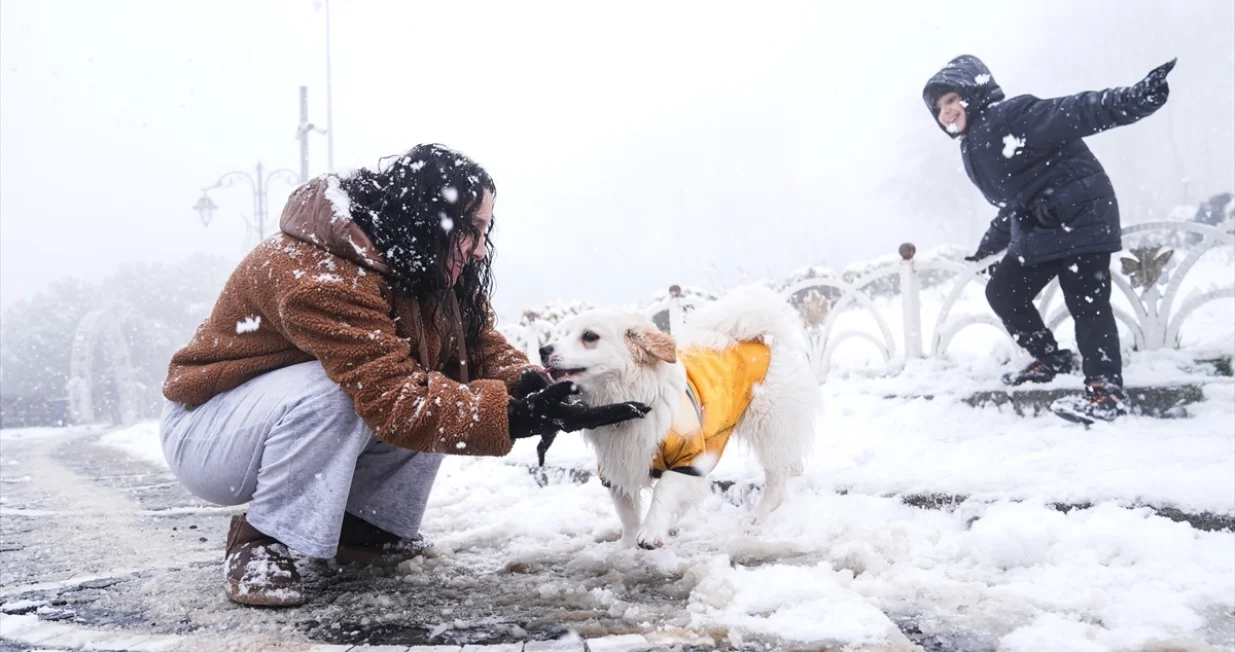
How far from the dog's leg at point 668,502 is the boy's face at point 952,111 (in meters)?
3.01

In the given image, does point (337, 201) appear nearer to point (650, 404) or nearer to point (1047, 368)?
point (650, 404)

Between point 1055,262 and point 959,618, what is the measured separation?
3.13m

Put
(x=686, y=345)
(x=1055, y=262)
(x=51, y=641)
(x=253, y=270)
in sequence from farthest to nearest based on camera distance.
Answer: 1. (x=1055, y=262)
2. (x=686, y=345)
3. (x=253, y=270)
4. (x=51, y=641)

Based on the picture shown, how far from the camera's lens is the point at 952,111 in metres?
4.39

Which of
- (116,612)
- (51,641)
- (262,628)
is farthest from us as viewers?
(116,612)

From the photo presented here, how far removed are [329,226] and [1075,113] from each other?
3.89 metres

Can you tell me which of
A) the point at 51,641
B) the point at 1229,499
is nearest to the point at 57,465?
the point at 51,641

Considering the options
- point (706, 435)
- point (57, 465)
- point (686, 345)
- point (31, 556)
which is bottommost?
point (57, 465)

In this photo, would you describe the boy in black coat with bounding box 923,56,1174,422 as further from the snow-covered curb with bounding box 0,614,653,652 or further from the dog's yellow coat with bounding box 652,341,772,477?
the snow-covered curb with bounding box 0,614,653,652

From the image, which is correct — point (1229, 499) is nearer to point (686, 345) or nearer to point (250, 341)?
point (686, 345)

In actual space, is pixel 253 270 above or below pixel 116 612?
above

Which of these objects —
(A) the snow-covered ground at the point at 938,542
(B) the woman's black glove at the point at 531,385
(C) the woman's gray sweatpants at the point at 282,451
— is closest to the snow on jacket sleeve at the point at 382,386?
(C) the woman's gray sweatpants at the point at 282,451

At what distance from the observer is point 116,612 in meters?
1.91

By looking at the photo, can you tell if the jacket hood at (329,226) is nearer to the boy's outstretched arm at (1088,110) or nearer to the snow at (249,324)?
the snow at (249,324)
